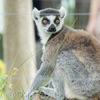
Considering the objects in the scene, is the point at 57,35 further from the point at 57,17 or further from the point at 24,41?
the point at 24,41

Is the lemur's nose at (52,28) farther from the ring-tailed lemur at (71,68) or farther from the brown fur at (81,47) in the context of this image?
the brown fur at (81,47)

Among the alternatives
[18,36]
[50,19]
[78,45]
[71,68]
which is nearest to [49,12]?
[50,19]

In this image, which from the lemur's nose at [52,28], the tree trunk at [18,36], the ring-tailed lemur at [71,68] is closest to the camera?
the ring-tailed lemur at [71,68]

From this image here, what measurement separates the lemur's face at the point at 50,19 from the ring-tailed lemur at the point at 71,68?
0.03m

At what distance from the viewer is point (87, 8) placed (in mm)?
9422

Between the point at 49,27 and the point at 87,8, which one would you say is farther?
the point at 87,8

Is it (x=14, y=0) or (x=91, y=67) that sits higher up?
(x=14, y=0)

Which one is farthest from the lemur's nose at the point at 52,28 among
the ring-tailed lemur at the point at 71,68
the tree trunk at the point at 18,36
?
the tree trunk at the point at 18,36

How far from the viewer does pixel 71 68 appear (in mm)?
2689

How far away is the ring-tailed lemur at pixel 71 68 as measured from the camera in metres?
2.65

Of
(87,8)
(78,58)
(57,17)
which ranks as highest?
(57,17)

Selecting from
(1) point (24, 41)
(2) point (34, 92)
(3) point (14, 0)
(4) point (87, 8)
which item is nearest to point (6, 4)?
(3) point (14, 0)

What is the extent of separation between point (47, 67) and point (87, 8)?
7.14 m

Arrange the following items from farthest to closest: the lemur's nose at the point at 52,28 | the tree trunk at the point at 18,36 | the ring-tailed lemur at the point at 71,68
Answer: the tree trunk at the point at 18,36
the lemur's nose at the point at 52,28
the ring-tailed lemur at the point at 71,68
